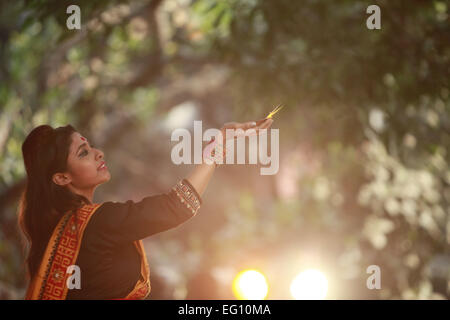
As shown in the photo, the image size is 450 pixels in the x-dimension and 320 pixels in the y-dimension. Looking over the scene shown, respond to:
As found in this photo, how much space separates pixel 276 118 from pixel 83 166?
3.09m

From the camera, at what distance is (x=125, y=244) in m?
2.41

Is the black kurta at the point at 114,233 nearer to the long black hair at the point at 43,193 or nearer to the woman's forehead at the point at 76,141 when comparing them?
the long black hair at the point at 43,193

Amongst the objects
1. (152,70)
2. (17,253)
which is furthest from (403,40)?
(17,253)

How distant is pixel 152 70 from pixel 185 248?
15.5ft

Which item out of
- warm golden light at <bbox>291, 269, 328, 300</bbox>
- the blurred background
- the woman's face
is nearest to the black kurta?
the woman's face

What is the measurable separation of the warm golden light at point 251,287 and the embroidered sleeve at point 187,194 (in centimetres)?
212

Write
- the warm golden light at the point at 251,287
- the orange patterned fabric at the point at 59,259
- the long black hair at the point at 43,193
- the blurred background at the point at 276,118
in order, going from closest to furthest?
the orange patterned fabric at the point at 59,259, the long black hair at the point at 43,193, the blurred background at the point at 276,118, the warm golden light at the point at 251,287

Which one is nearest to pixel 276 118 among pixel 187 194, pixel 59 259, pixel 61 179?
pixel 187 194

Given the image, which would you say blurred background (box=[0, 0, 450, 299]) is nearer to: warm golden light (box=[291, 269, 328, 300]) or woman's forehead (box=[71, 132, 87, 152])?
warm golden light (box=[291, 269, 328, 300])

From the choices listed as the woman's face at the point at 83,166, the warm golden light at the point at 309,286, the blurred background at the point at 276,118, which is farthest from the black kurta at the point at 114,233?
the warm golden light at the point at 309,286

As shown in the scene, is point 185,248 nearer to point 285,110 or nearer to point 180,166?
point 180,166

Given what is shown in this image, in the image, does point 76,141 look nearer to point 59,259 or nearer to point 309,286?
point 59,259

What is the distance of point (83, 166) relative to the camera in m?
2.48

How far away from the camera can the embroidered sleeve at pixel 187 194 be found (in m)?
2.35
